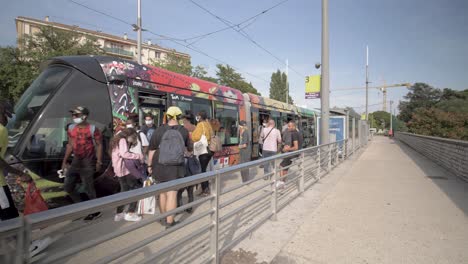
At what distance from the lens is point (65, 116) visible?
4578mm

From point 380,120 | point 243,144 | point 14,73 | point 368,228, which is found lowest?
point 368,228

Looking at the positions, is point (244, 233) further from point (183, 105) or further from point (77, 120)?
point (183, 105)

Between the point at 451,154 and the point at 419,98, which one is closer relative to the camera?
the point at 451,154

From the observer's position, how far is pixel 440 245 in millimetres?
3422

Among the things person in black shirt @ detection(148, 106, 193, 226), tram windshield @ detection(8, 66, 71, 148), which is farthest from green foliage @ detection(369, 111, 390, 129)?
tram windshield @ detection(8, 66, 71, 148)

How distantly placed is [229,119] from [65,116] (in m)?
4.87

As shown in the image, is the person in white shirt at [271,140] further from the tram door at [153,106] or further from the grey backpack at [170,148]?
the grey backpack at [170,148]

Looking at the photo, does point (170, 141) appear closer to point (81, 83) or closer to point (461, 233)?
point (81, 83)

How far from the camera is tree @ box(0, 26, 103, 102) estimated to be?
2202cm

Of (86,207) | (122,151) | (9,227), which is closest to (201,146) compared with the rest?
(122,151)

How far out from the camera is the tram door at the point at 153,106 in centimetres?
557

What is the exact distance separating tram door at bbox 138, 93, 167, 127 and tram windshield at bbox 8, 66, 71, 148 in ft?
4.61

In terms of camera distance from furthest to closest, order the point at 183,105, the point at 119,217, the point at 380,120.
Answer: the point at 380,120, the point at 183,105, the point at 119,217

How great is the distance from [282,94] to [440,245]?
59547 mm
